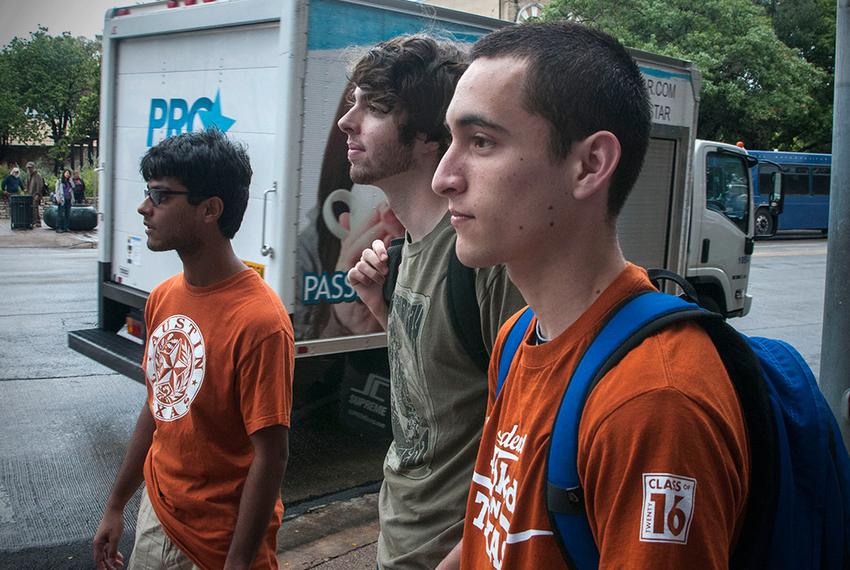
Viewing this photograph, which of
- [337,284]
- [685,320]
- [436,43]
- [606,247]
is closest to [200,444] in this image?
[436,43]

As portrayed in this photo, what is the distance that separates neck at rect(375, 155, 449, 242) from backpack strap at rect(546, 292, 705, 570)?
1107 mm

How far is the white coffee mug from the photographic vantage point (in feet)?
18.0

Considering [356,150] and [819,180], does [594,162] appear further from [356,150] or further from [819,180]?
[819,180]

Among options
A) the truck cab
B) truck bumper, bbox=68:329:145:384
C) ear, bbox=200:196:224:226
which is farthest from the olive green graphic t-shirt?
the truck cab

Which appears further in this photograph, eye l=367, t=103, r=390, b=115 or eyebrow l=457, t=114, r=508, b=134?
eye l=367, t=103, r=390, b=115

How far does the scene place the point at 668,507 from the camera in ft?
3.47

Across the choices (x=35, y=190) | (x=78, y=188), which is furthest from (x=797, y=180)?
(x=35, y=190)

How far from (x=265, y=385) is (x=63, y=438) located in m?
4.75

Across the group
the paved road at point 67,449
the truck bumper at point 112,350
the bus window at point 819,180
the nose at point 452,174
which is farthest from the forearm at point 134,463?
the bus window at point 819,180

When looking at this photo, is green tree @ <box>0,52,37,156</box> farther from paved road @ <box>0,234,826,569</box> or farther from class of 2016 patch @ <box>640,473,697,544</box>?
class of 2016 patch @ <box>640,473,697,544</box>

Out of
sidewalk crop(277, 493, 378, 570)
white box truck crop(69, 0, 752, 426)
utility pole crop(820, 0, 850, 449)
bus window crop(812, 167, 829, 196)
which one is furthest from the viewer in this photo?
bus window crop(812, 167, 829, 196)

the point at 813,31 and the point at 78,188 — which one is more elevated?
the point at 813,31

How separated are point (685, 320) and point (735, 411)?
137mm

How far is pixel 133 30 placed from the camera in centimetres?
666
